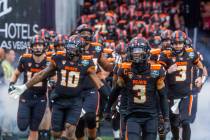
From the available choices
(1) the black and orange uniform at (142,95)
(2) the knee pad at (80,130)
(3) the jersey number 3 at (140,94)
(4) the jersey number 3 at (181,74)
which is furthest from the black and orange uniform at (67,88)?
(4) the jersey number 3 at (181,74)

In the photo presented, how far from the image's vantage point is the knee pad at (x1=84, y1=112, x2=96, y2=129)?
1269 cm

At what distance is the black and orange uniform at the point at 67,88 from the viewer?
11.6 meters

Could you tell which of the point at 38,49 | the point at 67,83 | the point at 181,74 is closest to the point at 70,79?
the point at 67,83

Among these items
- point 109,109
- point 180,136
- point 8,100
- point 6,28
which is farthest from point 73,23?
point 109,109

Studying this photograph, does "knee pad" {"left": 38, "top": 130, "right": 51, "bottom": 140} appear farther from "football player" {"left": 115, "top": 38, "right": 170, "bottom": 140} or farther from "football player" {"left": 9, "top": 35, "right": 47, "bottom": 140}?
"football player" {"left": 115, "top": 38, "right": 170, "bottom": 140}

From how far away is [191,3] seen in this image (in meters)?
21.1

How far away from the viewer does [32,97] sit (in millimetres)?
12508

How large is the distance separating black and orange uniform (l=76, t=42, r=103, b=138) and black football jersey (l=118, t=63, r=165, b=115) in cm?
208

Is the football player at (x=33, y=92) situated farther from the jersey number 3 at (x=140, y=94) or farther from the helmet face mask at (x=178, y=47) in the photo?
the jersey number 3 at (x=140, y=94)

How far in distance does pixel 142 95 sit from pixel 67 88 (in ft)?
4.88

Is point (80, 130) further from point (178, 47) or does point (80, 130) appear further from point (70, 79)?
point (178, 47)

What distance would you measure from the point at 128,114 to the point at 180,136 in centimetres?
294

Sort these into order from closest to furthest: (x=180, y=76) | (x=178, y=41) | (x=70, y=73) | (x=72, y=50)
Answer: (x=72, y=50) → (x=70, y=73) → (x=178, y=41) → (x=180, y=76)

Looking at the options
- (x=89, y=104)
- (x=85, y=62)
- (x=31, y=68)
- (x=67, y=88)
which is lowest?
(x=89, y=104)
